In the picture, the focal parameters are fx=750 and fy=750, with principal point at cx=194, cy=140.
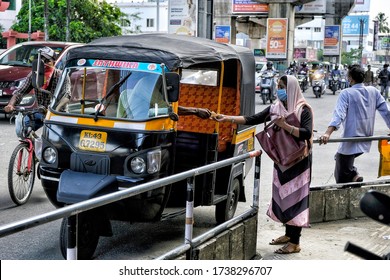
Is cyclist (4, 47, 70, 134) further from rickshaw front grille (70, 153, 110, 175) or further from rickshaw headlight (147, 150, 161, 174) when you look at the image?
rickshaw headlight (147, 150, 161, 174)

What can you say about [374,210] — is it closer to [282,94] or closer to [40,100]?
[282,94]

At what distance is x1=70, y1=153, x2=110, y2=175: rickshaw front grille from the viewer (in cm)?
652

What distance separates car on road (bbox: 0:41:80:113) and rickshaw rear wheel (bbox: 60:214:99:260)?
1023 cm

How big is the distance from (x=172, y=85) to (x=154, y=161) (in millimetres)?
696

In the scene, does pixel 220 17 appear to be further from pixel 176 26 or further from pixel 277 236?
pixel 277 236

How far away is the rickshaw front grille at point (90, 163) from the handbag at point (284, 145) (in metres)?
1.39

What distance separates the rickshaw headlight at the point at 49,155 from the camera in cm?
677

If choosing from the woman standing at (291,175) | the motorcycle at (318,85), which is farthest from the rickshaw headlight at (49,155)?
the motorcycle at (318,85)

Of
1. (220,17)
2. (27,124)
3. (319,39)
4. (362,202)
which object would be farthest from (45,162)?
(319,39)

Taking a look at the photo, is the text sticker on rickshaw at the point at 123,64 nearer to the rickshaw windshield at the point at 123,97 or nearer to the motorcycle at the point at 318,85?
the rickshaw windshield at the point at 123,97

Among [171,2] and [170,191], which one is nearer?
[170,191]

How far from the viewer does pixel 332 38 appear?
6419cm

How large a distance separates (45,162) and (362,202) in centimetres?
457

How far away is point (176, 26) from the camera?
1212 inches
